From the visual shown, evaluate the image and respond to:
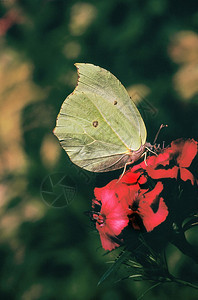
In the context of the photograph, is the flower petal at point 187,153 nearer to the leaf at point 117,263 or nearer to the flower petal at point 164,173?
the flower petal at point 164,173

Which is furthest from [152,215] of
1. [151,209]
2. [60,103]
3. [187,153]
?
[60,103]

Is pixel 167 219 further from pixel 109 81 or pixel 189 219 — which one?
pixel 109 81

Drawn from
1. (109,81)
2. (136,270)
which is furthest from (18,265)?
(109,81)

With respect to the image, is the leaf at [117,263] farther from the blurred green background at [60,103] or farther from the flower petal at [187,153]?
the flower petal at [187,153]

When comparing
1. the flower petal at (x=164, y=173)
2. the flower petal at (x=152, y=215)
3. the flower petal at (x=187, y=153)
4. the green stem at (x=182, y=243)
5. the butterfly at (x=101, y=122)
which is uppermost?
the butterfly at (x=101, y=122)

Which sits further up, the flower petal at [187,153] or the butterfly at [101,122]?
the butterfly at [101,122]

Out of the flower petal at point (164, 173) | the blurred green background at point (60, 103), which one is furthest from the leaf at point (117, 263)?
the flower petal at point (164, 173)

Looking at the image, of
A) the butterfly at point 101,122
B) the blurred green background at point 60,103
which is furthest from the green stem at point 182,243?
the butterfly at point 101,122
